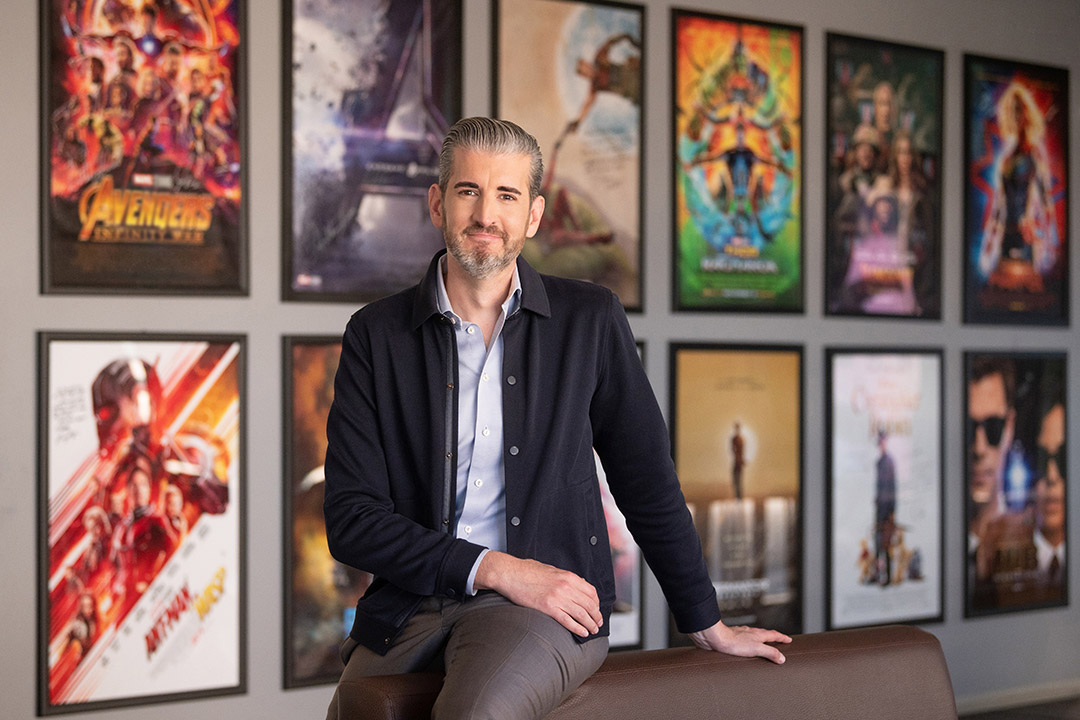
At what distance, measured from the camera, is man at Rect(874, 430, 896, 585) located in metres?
4.24

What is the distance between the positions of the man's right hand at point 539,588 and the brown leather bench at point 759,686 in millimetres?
144

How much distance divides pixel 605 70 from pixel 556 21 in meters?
0.24

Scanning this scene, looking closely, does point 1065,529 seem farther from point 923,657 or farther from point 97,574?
point 97,574

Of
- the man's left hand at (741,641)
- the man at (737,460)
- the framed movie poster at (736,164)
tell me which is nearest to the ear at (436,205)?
the man's left hand at (741,641)

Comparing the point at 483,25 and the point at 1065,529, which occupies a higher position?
the point at 483,25

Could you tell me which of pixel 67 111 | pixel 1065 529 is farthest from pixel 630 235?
pixel 1065 529

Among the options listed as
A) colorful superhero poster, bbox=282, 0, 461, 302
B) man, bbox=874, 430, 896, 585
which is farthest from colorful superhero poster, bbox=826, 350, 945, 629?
colorful superhero poster, bbox=282, 0, 461, 302

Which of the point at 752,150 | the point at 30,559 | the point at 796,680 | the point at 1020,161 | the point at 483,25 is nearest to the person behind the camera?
the point at 796,680

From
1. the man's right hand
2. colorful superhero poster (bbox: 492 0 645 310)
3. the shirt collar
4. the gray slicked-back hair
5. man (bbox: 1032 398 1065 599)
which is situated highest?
colorful superhero poster (bbox: 492 0 645 310)

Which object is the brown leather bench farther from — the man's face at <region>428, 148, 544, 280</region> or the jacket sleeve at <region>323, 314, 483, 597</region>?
the man's face at <region>428, 148, 544, 280</region>

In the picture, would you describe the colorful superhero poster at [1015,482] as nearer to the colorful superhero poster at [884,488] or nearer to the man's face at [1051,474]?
the man's face at [1051,474]

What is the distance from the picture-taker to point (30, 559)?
3027 mm

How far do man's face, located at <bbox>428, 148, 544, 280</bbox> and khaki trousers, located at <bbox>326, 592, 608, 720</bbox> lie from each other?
59 cm

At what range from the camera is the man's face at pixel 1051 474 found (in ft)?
15.1
